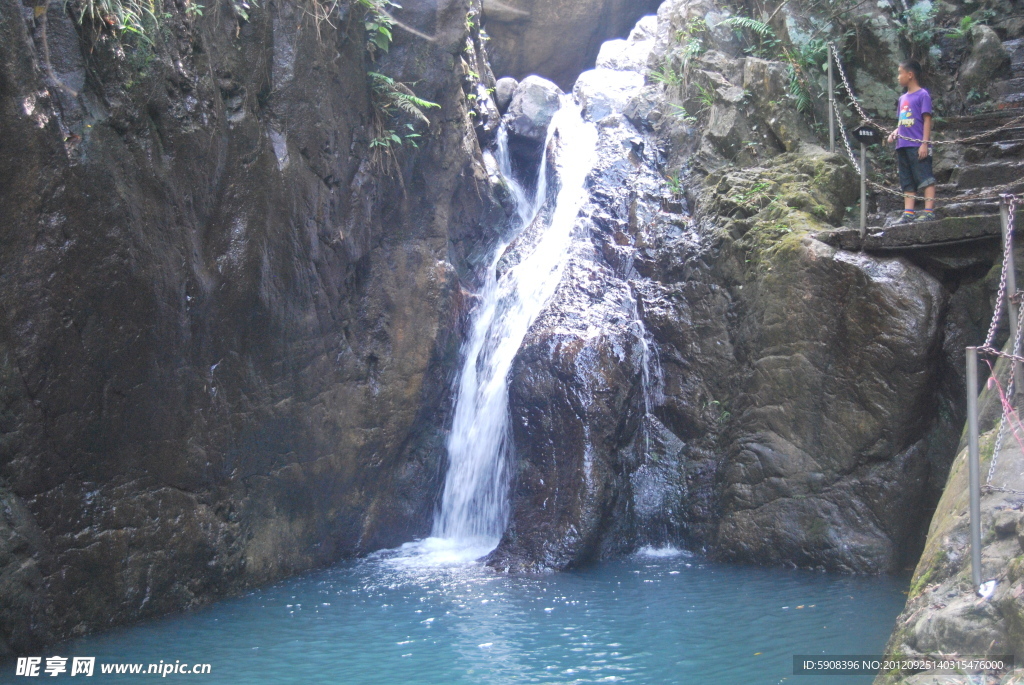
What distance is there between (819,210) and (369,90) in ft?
18.0

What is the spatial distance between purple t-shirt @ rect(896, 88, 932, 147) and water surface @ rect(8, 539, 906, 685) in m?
4.45

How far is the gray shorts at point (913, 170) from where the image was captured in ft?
24.3

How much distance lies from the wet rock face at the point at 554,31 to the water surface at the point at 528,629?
522 inches

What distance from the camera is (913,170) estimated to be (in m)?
7.54

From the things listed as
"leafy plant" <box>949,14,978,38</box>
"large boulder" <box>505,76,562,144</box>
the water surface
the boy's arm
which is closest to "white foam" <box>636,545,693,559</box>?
the water surface

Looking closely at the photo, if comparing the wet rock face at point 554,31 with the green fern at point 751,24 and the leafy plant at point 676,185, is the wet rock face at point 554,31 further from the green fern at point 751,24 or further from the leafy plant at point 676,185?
the leafy plant at point 676,185

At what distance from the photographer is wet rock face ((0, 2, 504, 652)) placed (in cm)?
541

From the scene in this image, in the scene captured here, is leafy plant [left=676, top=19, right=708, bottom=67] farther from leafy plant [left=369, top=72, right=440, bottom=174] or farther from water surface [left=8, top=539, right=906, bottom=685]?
water surface [left=8, top=539, right=906, bottom=685]

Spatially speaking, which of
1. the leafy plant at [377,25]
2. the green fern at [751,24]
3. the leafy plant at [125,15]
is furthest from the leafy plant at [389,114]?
the green fern at [751,24]

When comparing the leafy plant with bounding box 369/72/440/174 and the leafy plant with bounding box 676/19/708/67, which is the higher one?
the leafy plant with bounding box 676/19/708/67

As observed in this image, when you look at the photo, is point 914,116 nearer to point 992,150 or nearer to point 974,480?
point 992,150

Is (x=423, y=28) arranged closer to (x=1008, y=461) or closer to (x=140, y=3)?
(x=140, y=3)

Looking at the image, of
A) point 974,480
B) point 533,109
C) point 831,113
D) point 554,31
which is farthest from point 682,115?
point 974,480

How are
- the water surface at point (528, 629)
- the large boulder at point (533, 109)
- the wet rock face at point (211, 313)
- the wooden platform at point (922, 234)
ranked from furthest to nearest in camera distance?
the large boulder at point (533, 109)
the wooden platform at point (922, 234)
the wet rock face at point (211, 313)
the water surface at point (528, 629)
